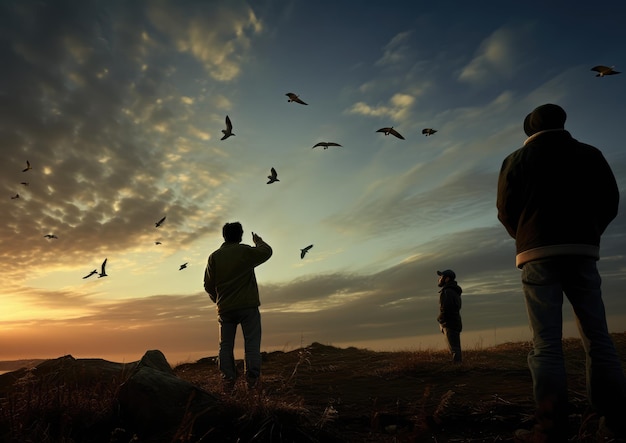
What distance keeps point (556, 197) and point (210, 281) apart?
5050 millimetres

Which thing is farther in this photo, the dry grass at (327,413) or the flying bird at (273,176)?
the flying bird at (273,176)

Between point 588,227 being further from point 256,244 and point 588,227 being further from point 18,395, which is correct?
point 18,395

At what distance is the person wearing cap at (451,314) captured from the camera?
34.4 feet

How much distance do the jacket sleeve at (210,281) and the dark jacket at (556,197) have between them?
4484 mm

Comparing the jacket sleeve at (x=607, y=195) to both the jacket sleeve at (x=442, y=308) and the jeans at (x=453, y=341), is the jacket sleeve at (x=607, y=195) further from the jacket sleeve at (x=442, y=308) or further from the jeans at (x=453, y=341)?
the jeans at (x=453, y=341)

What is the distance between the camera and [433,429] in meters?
4.62

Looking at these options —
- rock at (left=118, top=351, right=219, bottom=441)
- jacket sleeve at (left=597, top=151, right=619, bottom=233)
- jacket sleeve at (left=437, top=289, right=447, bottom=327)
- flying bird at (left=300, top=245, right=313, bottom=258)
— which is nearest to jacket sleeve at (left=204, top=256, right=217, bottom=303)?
flying bird at (left=300, top=245, right=313, bottom=258)

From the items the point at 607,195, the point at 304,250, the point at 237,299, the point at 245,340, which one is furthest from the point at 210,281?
the point at 607,195

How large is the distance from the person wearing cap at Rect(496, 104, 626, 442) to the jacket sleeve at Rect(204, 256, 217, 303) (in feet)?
14.8

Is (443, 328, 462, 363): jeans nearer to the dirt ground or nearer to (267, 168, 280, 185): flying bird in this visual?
the dirt ground

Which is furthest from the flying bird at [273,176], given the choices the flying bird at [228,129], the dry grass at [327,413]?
the dry grass at [327,413]

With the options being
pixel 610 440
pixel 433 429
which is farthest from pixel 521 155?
pixel 433 429

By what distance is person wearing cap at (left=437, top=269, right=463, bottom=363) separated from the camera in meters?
10.5

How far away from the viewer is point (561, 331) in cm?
384
